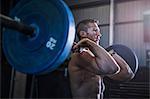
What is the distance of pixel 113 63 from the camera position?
1293 mm

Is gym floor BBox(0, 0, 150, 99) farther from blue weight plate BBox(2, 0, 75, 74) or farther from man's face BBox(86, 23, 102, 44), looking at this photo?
blue weight plate BBox(2, 0, 75, 74)

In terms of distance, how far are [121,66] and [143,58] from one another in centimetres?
215

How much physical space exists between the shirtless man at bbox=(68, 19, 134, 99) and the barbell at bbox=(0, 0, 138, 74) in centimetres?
38

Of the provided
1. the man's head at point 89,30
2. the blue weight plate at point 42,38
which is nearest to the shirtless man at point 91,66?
the man's head at point 89,30

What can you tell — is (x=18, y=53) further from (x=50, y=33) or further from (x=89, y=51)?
(x=89, y=51)

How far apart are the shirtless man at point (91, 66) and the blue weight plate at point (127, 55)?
0.03 meters

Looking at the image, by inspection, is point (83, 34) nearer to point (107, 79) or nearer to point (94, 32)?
point (94, 32)

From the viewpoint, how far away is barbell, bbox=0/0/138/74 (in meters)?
0.87

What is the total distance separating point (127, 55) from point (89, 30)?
1.01ft

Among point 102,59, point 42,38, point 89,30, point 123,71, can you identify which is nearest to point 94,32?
point 89,30

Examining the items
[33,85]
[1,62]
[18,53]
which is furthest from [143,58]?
[18,53]

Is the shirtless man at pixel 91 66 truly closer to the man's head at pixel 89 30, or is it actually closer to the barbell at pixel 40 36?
the man's head at pixel 89 30

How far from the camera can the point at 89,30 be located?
1376mm

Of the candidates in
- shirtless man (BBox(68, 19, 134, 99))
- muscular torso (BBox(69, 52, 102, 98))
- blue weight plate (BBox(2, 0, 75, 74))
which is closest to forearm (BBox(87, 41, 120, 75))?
shirtless man (BBox(68, 19, 134, 99))
